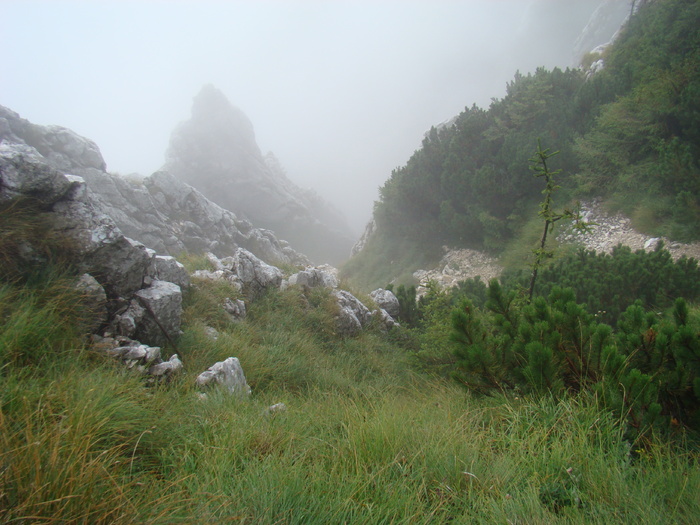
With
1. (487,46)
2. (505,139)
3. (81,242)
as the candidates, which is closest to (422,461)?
(81,242)

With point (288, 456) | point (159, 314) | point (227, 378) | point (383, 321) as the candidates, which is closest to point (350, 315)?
point (383, 321)

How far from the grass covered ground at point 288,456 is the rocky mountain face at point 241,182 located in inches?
1725

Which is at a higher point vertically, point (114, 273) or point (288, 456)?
point (288, 456)

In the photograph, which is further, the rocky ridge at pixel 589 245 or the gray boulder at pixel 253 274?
the rocky ridge at pixel 589 245

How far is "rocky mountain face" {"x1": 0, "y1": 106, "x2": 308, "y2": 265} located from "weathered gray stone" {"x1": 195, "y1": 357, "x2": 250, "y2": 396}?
683 inches

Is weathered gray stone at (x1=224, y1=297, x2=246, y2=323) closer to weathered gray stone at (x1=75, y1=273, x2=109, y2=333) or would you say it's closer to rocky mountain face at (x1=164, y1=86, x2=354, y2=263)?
weathered gray stone at (x1=75, y1=273, x2=109, y2=333)

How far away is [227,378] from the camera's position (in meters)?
3.70

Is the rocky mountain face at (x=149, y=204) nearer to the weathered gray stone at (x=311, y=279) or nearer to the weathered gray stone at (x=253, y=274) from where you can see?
the weathered gray stone at (x=311, y=279)

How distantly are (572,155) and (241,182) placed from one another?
45524mm

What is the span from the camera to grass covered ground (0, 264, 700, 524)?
1.53 metres

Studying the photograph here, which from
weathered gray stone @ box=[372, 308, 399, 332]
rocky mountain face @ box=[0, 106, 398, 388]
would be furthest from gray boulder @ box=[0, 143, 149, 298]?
weathered gray stone @ box=[372, 308, 399, 332]

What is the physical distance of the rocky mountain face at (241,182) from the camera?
50719 mm

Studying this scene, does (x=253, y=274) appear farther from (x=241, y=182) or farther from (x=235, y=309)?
(x=241, y=182)

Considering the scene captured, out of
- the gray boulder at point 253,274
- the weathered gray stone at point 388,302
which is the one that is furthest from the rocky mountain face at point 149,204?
the gray boulder at point 253,274
